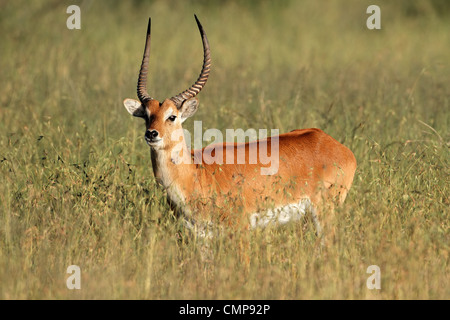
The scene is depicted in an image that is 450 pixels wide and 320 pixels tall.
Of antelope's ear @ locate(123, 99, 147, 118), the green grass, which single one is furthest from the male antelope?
the green grass

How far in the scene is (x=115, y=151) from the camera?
7418 millimetres

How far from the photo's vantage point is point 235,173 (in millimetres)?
6043

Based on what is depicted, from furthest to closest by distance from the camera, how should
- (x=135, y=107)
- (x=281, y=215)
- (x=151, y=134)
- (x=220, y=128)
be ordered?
(x=220, y=128) < (x=135, y=107) < (x=281, y=215) < (x=151, y=134)

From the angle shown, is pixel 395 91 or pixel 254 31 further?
pixel 254 31

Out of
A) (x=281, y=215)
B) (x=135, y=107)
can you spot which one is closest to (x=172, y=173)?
(x=135, y=107)

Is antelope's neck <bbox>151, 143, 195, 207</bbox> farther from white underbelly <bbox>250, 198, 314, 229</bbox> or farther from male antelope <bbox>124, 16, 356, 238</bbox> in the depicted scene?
white underbelly <bbox>250, 198, 314, 229</bbox>

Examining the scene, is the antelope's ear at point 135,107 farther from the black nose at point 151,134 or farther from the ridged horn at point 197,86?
the black nose at point 151,134

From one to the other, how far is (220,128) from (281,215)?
259 centimetres

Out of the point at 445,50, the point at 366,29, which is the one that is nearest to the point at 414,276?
the point at 445,50

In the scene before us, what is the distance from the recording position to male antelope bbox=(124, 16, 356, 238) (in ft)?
18.6

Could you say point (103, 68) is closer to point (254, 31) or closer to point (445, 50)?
point (254, 31)

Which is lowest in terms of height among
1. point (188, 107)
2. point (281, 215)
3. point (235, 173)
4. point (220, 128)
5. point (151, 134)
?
point (281, 215)

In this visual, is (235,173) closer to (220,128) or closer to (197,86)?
(197,86)
